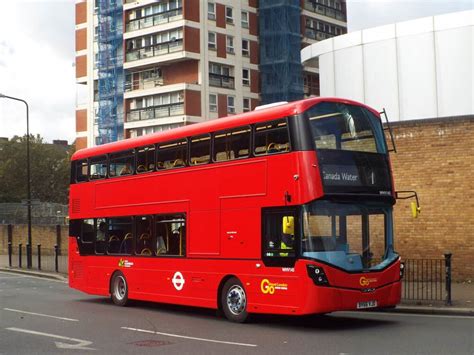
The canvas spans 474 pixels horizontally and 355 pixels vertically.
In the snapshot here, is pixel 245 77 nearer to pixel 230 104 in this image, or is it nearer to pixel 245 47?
pixel 245 47

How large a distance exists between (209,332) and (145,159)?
5.77 metres

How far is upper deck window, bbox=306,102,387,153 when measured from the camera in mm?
13031

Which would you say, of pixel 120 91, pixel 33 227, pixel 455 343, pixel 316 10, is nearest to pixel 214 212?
pixel 455 343

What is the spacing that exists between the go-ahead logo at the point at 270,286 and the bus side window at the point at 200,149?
3192 mm

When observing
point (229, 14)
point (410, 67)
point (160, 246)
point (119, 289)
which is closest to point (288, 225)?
point (160, 246)

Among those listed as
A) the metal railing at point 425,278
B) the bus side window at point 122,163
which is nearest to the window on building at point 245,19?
the metal railing at point 425,278

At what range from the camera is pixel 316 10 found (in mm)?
68938

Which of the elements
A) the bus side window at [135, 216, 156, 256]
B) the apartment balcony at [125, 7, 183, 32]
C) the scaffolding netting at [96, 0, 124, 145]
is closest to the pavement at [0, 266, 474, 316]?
the bus side window at [135, 216, 156, 256]

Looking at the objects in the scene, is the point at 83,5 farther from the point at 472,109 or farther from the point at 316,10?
the point at 472,109

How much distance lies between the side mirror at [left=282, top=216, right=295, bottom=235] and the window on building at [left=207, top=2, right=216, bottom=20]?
48874 mm

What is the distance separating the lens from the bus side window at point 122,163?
17.5 m

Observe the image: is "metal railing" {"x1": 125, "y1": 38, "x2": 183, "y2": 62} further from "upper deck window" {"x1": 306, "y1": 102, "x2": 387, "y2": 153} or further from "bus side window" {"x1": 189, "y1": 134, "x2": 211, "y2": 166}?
"upper deck window" {"x1": 306, "y1": 102, "x2": 387, "y2": 153}

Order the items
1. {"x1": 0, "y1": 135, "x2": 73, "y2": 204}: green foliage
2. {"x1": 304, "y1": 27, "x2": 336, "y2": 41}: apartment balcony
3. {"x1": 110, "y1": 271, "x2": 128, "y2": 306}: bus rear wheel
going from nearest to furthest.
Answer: {"x1": 110, "y1": 271, "x2": 128, "y2": 306}: bus rear wheel, {"x1": 304, "y1": 27, "x2": 336, "y2": 41}: apartment balcony, {"x1": 0, "y1": 135, "x2": 73, "y2": 204}: green foliage

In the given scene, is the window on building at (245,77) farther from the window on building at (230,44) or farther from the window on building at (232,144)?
the window on building at (232,144)
